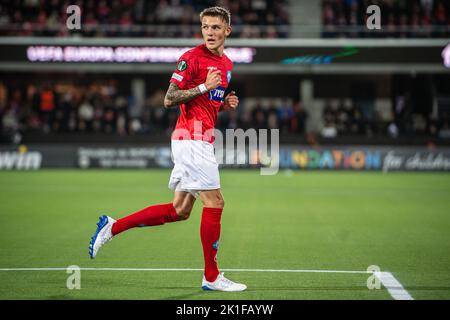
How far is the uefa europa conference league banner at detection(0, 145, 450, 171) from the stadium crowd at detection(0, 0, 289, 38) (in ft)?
17.3

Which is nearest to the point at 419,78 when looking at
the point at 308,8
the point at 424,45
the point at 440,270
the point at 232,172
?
the point at 424,45

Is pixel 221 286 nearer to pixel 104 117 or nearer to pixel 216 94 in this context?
pixel 216 94

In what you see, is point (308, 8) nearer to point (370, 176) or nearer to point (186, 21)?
point (186, 21)

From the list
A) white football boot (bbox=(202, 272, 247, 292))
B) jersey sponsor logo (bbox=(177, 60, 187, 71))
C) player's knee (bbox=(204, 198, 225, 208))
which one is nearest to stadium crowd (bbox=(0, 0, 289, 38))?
jersey sponsor logo (bbox=(177, 60, 187, 71))

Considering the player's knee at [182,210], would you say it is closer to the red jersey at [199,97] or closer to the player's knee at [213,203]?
the player's knee at [213,203]

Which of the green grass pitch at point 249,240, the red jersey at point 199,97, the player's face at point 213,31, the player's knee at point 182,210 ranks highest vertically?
the player's face at point 213,31

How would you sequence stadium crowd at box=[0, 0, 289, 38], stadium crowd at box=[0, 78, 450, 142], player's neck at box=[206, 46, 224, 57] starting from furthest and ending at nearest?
stadium crowd at box=[0, 0, 289, 38], stadium crowd at box=[0, 78, 450, 142], player's neck at box=[206, 46, 224, 57]

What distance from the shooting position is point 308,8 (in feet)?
101

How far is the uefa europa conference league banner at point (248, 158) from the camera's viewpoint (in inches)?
987

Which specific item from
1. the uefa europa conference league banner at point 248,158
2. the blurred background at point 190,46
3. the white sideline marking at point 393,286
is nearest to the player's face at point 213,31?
the white sideline marking at point 393,286

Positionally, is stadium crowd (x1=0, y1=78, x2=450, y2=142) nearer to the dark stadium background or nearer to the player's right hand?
the dark stadium background

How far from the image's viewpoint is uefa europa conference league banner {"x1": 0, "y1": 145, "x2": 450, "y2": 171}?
82.2 ft

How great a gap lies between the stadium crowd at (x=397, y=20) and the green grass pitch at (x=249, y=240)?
1028 centimetres
